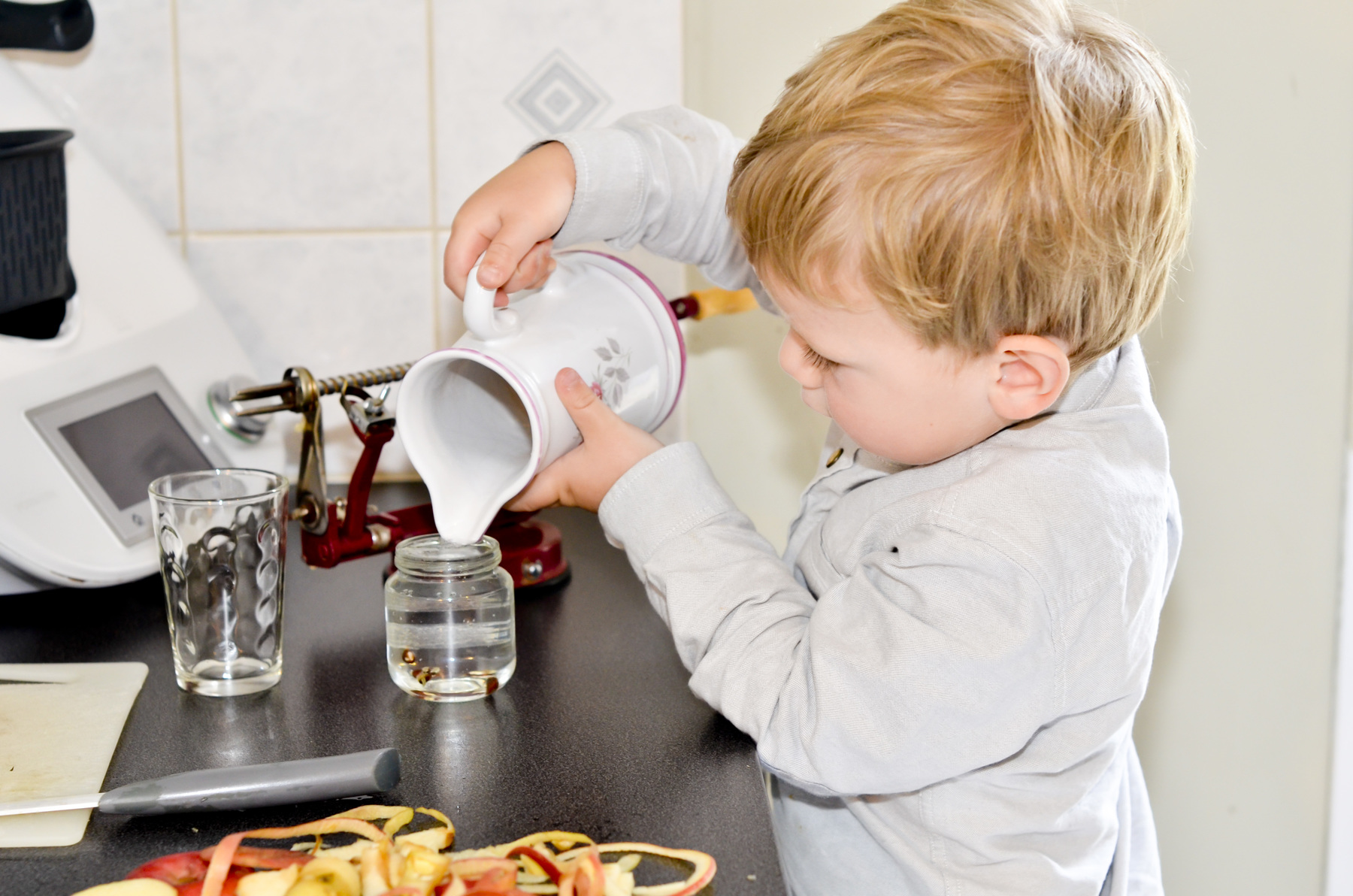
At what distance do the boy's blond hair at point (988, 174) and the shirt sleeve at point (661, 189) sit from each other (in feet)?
0.77

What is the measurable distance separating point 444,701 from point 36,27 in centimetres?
88

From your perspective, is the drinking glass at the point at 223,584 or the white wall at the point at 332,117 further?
the white wall at the point at 332,117

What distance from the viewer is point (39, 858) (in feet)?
1.70

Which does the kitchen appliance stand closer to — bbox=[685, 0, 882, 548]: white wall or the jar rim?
the jar rim

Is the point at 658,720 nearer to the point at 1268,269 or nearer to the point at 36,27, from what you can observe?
the point at 1268,269

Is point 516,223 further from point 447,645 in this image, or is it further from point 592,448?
point 447,645

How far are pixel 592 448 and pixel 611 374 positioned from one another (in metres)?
0.06

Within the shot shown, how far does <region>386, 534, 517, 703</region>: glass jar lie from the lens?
71 cm

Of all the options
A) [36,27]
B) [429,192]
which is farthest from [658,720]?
[36,27]

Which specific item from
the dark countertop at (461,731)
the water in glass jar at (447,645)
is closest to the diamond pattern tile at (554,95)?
the dark countertop at (461,731)

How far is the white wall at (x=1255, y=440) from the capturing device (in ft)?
2.41

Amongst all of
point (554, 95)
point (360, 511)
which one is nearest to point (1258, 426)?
point (360, 511)

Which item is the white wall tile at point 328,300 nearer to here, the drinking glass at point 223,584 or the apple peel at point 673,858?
the drinking glass at point 223,584

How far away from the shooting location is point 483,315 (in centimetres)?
68
